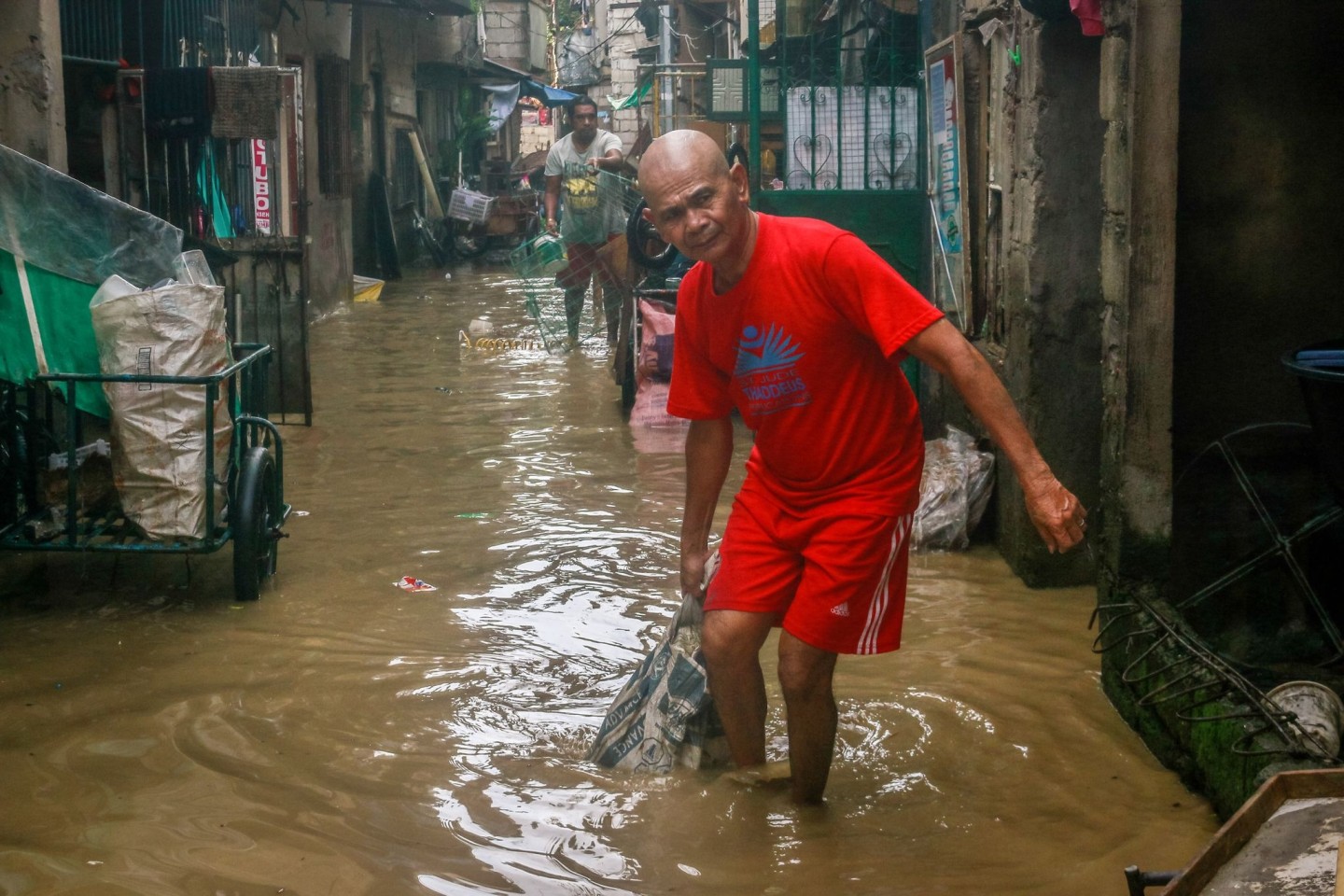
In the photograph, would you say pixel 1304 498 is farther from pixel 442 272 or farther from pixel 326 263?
pixel 442 272

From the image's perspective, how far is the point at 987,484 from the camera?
21.2ft

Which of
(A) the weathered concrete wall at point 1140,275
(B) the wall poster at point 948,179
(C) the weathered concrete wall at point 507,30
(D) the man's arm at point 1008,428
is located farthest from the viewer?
(C) the weathered concrete wall at point 507,30

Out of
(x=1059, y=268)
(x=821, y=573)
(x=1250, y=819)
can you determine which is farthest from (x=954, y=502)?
(x=1250, y=819)

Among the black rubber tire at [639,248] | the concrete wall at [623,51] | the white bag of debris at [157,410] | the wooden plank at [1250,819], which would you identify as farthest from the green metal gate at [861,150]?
the concrete wall at [623,51]

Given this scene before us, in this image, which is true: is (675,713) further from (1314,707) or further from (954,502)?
(954,502)

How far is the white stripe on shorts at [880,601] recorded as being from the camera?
139 inches

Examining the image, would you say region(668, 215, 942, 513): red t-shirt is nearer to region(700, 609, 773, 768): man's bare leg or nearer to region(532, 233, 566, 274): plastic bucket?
region(700, 609, 773, 768): man's bare leg

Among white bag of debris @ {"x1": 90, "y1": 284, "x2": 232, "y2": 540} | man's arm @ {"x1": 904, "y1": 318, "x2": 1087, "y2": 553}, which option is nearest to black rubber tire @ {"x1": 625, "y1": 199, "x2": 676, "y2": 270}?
white bag of debris @ {"x1": 90, "y1": 284, "x2": 232, "y2": 540}

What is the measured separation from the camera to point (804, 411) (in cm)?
350

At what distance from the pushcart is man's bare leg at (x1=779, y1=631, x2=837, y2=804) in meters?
2.63

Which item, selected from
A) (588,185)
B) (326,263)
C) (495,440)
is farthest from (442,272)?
(495,440)

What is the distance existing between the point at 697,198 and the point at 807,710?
4.14ft

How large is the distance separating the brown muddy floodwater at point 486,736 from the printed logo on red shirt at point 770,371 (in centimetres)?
107

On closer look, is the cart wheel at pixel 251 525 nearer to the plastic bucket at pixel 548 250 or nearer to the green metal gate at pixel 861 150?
the green metal gate at pixel 861 150
